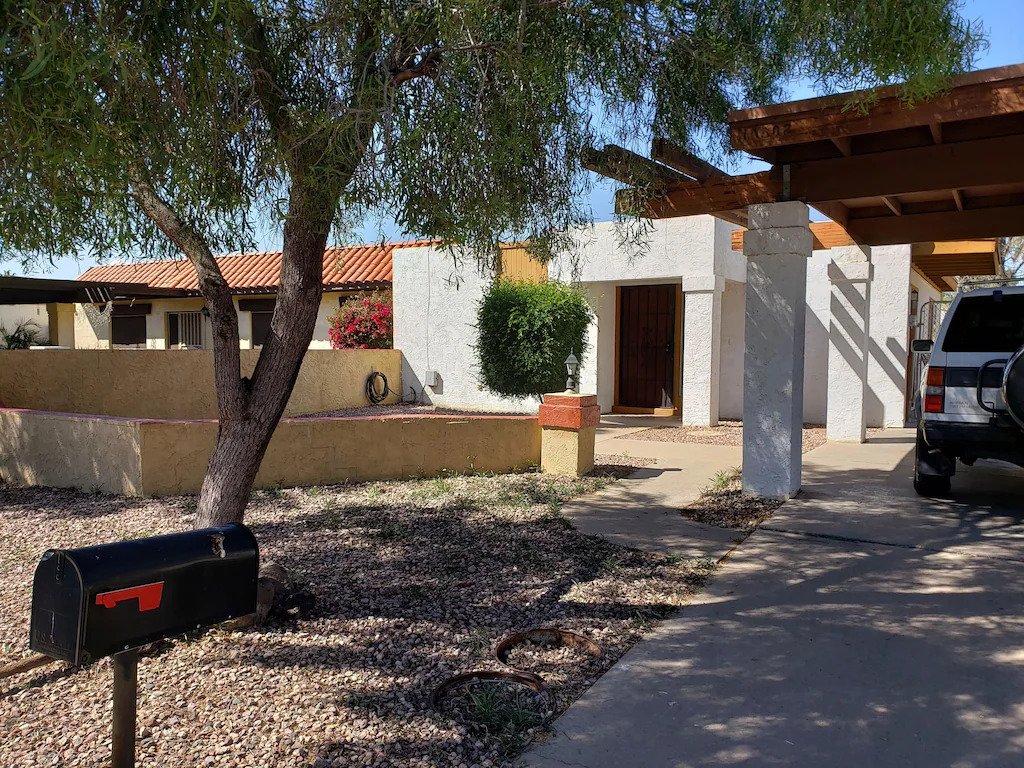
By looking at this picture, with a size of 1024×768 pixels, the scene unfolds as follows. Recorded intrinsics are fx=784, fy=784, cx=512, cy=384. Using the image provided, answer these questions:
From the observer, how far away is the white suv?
6.46 metres

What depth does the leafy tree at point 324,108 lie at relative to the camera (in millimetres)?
3775

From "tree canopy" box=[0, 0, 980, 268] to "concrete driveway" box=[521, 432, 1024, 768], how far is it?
2666 millimetres

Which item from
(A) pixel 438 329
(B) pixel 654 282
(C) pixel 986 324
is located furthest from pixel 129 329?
(C) pixel 986 324

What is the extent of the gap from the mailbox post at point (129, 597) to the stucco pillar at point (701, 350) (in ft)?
36.3

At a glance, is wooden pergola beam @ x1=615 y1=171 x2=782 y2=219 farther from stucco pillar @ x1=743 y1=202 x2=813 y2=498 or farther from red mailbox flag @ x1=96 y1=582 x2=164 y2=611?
red mailbox flag @ x1=96 y1=582 x2=164 y2=611

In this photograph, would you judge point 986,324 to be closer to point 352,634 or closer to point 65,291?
point 352,634

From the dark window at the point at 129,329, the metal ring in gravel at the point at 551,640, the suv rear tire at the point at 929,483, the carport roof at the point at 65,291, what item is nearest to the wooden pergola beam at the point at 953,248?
the suv rear tire at the point at 929,483

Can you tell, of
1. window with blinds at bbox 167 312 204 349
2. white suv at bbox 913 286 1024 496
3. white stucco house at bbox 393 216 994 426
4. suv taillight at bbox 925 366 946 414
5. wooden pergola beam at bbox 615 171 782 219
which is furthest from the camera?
window with blinds at bbox 167 312 204 349

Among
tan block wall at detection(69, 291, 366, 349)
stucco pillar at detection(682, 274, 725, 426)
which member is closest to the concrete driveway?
stucco pillar at detection(682, 274, 725, 426)

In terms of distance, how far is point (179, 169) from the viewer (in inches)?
158

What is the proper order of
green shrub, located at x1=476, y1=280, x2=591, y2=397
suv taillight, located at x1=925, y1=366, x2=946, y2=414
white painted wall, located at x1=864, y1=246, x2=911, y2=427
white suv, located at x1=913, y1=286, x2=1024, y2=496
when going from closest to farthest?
1. white suv, located at x1=913, y1=286, x2=1024, y2=496
2. suv taillight, located at x1=925, y1=366, x2=946, y2=414
3. white painted wall, located at x1=864, y1=246, x2=911, y2=427
4. green shrub, located at x1=476, y1=280, x2=591, y2=397

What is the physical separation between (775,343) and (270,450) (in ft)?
16.7

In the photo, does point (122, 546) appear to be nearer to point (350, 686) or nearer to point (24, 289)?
point (350, 686)

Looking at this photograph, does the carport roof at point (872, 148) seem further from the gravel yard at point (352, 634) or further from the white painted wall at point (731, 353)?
the white painted wall at point (731, 353)
